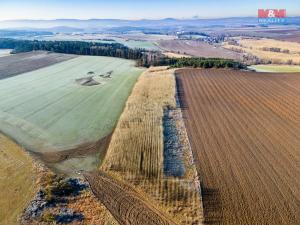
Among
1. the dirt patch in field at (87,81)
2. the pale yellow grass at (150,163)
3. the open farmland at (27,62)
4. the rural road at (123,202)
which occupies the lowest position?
the rural road at (123,202)

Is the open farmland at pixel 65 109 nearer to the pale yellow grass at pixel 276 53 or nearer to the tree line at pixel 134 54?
the tree line at pixel 134 54

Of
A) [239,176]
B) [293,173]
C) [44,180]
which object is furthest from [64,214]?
[293,173]

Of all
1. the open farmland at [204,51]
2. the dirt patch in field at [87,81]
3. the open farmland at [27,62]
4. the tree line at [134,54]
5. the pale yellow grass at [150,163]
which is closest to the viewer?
the pale yellow grass at [150,163]

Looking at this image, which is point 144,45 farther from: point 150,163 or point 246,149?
point 150,163

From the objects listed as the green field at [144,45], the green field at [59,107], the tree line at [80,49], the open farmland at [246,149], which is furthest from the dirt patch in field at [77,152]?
the green field at [144,45]

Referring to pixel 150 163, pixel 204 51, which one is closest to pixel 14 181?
pixel 150 163

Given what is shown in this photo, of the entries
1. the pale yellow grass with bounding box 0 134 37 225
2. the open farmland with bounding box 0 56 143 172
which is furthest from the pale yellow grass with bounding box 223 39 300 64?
the pale yellow grass with bounding box 0 134 37 225

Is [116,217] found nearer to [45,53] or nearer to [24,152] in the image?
[24,152]
